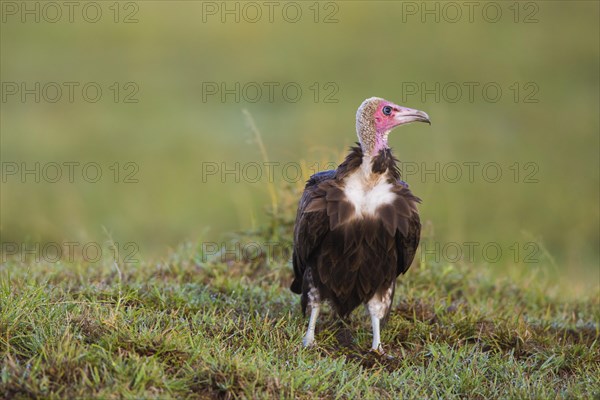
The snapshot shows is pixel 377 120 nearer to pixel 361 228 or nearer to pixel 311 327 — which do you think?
pixel 361 228

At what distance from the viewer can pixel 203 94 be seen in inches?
522

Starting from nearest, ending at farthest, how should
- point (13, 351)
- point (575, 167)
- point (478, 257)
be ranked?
1. point (13, 351)
2. point (478, 257)
3. point (575, 167)

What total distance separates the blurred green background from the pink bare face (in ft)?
12.8

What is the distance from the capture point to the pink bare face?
4.99 m

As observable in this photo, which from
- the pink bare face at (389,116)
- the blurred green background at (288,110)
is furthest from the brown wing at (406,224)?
the blurred green background at (288,110)

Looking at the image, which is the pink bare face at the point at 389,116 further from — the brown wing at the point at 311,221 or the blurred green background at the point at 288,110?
the blurred green background at the point at 288,110

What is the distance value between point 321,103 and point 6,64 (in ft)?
18.7

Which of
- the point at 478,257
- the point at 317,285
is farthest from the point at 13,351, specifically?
the point at 478,257

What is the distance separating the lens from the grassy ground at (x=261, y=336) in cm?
392

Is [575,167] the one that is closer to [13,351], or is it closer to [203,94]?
[203,94]

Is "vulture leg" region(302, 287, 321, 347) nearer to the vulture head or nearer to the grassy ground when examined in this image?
the grassy ground

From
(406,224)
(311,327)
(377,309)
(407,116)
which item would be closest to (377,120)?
(407,116)

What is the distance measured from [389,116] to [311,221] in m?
0.85

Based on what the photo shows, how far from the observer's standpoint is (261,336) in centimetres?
477
